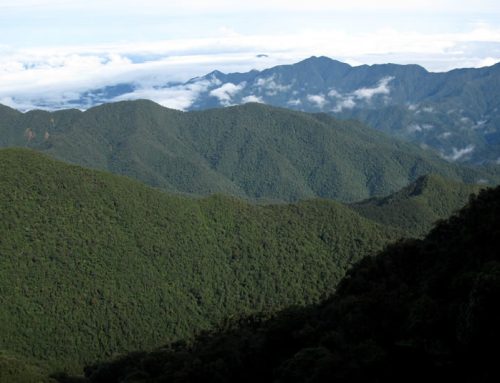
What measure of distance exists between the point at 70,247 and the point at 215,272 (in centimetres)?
2739

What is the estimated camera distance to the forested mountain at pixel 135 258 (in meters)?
93.6

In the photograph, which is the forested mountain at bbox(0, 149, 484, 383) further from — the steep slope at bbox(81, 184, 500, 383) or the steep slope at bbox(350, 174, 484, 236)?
the steep slope at bbox(81, 184, 500, 383)

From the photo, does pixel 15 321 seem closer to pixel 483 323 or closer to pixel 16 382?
pixel 16 382

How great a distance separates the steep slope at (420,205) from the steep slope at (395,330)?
101m

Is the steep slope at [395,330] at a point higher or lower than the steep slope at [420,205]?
higher

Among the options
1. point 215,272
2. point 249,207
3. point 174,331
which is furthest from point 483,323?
point 249,207

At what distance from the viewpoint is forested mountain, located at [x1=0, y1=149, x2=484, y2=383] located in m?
93.6

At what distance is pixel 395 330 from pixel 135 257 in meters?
85.4

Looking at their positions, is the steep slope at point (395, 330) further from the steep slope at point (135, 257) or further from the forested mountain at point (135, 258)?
the forested mountain at point (135, 258)

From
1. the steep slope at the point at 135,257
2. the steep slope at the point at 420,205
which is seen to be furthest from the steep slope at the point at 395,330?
the steep slope at the point at 420,205

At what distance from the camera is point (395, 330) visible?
2894cm

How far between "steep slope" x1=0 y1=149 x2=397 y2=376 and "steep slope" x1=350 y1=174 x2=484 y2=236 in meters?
24.0

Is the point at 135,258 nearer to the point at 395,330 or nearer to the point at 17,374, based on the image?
the point at 17,374

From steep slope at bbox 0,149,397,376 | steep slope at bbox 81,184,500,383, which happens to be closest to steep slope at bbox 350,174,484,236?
steep slope at bbox 0,149,397,376
